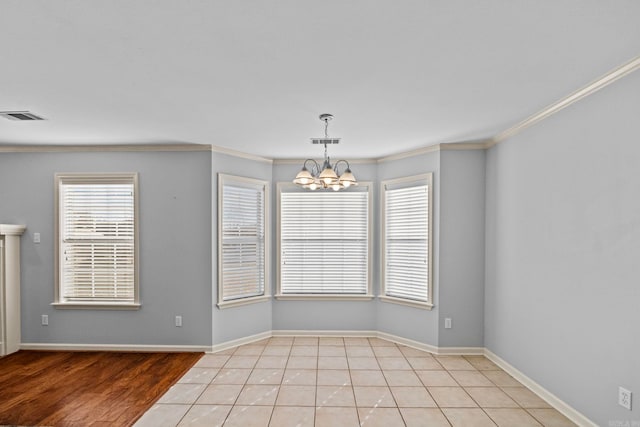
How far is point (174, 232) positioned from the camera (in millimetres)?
4680

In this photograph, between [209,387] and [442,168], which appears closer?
[209,387]

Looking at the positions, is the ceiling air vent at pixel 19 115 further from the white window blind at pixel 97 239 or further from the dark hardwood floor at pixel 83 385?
the dark hardwood floor at pixel 83 385

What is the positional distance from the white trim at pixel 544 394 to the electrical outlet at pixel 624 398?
1.27ft

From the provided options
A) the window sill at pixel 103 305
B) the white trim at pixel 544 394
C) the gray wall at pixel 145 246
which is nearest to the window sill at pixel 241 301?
the gray wall at pixel 145 246

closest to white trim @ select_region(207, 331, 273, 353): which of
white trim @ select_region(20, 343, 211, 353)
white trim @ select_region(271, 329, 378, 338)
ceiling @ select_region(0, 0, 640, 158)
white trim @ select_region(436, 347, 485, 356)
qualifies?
white trim @ select_region(271, 329, 378, 338)

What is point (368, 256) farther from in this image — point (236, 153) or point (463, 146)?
point (236, 153)

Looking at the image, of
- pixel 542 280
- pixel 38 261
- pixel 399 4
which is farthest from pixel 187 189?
pixel 542 280

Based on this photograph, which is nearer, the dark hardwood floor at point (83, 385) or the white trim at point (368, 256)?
the dark hardwood floor at point (83, 385)

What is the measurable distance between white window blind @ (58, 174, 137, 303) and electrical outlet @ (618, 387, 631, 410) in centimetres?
490

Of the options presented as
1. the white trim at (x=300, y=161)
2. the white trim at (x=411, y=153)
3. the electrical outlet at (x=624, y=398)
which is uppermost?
the white trim at (x=411, y=153)

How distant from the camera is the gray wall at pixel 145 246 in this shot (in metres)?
4.68

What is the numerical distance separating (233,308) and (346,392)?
201 cm

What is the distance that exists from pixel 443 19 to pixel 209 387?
3653 millimetres

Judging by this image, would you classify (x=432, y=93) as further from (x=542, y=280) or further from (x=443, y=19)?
(x=542, y=280)
